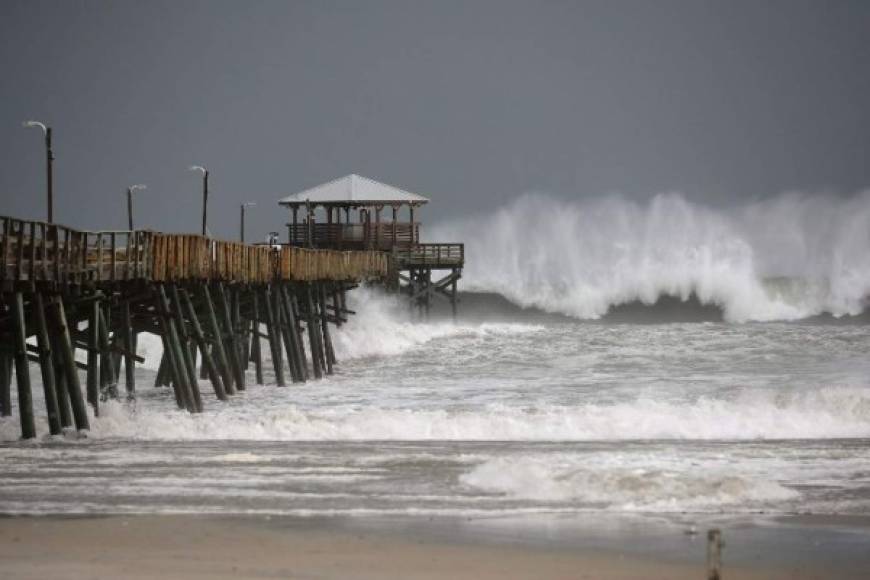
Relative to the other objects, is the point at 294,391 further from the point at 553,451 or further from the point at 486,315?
the point at 486,315

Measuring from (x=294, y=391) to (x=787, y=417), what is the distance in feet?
47.8

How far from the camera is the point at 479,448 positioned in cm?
2459

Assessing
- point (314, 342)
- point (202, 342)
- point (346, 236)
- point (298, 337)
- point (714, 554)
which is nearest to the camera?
point (714, 554)

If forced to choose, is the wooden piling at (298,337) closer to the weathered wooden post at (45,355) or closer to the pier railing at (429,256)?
the weathered wooden post at (45,355)

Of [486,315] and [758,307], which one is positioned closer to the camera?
[758,307]

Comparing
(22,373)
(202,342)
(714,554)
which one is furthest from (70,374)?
(714,554)

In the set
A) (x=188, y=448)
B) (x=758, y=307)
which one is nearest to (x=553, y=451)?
(x=188, y=448)

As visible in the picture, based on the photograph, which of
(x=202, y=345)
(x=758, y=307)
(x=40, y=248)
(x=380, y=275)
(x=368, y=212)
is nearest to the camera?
(x=40, y=248)

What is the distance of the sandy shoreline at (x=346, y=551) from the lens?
1451cm

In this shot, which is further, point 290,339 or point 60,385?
point 290,339

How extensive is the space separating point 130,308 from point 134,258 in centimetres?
343

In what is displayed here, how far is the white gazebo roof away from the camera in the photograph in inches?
2958

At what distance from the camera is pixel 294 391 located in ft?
131

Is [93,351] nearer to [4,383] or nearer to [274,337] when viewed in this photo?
[4,383]
